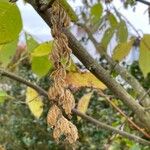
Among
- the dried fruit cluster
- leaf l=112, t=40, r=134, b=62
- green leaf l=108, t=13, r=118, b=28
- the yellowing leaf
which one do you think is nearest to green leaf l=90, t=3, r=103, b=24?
green leaf l=108, t=13, r=118, b=28

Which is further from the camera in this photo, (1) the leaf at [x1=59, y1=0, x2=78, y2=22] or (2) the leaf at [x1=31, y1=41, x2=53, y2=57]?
(2) the leaf at [x1=31, y1=41, x2=53, y2=57]

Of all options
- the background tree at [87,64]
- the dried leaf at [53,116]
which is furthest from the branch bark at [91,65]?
the dried leaf at [53,116]

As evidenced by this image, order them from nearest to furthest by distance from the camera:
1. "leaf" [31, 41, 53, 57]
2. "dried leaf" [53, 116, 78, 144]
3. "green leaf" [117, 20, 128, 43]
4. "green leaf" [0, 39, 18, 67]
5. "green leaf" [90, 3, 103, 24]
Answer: "dried leaf" [53, 116, 78, 144] → "leaf" [31, 41, 53, 57] → "green leaf" [0, 39, 18, 67] → "green leaf" [117, 20, 128, 43] → "green leaf" [90, 3, 103, 24]

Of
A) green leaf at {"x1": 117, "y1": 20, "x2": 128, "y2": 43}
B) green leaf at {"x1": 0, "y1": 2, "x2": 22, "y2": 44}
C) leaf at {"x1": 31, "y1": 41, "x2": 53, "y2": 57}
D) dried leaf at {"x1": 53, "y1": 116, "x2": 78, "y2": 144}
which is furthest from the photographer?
green leaf at {"x1": 117, "y1": 20, "x2": 128, "y2": 43}

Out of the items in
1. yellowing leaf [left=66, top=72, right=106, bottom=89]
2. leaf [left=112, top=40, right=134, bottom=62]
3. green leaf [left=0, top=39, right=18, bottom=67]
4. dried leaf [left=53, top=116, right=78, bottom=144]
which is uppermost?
green leaf [left=0, top=39, right=18, bottom=67]

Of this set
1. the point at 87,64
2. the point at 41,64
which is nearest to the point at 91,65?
the point at 87,64

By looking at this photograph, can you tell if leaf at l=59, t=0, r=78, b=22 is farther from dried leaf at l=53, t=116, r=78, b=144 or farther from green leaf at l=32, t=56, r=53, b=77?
green leaf at l=32, t=56, r=53, b=77

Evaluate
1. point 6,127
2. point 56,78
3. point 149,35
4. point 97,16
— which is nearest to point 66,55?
point 56,78
